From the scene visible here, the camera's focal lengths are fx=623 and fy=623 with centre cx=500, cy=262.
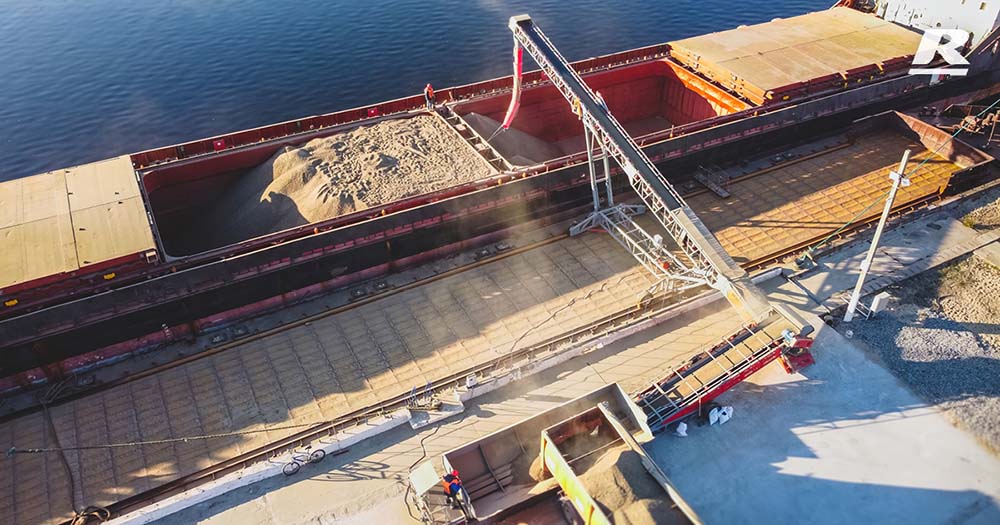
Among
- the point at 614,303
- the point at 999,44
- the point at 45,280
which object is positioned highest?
the point at 999,44

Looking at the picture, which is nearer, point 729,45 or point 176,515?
point 176,515

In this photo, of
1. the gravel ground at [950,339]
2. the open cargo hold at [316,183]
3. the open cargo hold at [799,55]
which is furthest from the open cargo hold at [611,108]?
the gravel ground at [950,339]

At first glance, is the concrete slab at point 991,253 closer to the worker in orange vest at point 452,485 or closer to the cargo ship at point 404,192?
the cargo ship at point 404,192

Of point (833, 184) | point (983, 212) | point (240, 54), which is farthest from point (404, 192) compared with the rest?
point (240, 54)

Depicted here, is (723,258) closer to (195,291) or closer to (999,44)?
(195,291)

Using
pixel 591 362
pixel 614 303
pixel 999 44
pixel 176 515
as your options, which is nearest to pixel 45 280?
pixel 176 515

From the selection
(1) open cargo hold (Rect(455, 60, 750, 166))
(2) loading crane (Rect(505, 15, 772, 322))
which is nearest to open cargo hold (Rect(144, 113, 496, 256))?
(1) open cargo hold (Rect(455, 60, 750, 166))
